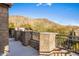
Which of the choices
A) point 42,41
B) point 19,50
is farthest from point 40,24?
point 19,50

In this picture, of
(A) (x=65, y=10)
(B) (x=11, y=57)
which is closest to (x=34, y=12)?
(A) (x=65, y=10)

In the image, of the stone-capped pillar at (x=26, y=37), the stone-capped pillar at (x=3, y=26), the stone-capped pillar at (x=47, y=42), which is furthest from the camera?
the stone-capped pillar at (x=26, y=37)

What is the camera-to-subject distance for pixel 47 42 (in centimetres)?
510

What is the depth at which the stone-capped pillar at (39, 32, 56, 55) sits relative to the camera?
5.08 metres

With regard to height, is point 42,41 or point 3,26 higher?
point 3,26

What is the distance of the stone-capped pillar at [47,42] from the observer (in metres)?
5.08

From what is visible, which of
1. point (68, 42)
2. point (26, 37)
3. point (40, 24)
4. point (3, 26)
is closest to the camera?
point (3, 26)

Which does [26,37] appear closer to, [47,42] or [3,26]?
[47,42]

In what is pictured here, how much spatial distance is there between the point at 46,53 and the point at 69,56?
367 millimetres

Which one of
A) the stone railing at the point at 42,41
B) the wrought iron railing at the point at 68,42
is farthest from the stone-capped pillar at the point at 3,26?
the wrought iron railing at the point at 68,42

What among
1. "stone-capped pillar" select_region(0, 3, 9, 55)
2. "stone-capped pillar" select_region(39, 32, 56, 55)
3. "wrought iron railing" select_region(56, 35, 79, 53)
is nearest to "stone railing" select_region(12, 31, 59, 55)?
"stone-capped pillar" select_region(39, 32, 56, 55)

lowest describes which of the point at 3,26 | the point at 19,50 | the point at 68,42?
the point at 19,50

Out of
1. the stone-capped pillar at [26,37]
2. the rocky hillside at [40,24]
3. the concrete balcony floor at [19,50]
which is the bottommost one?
the concrete balcony floor at [19,50]

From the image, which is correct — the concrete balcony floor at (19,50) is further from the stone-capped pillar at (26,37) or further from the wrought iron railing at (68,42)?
the wrought iron railing at (68,42)
